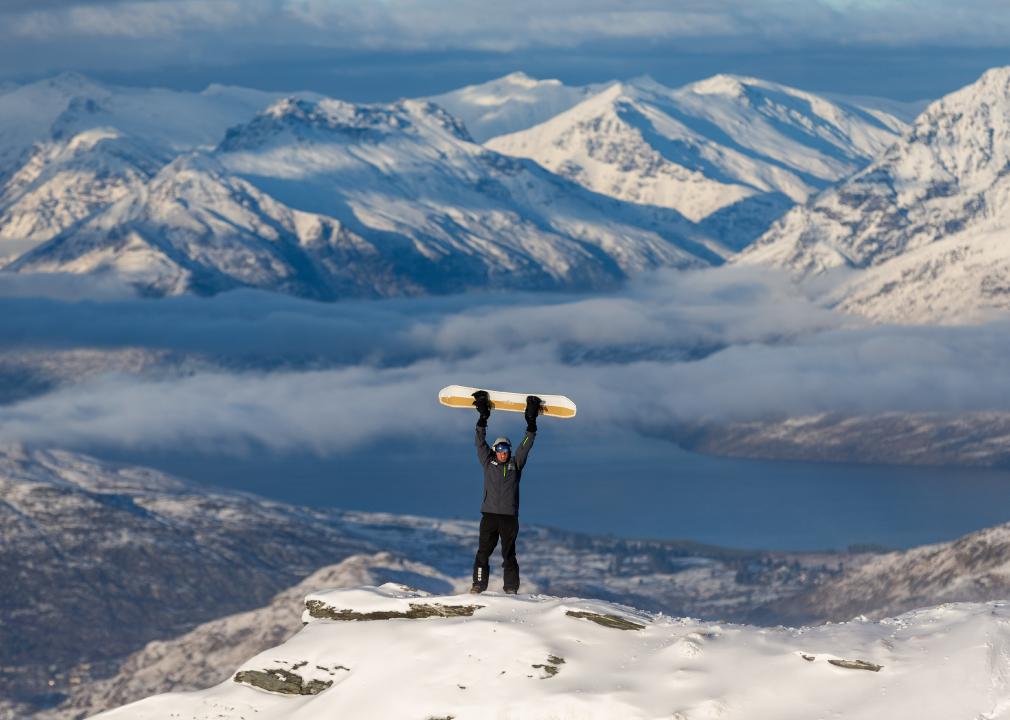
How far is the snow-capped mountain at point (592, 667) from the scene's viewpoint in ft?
179

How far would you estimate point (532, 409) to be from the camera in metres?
61.9

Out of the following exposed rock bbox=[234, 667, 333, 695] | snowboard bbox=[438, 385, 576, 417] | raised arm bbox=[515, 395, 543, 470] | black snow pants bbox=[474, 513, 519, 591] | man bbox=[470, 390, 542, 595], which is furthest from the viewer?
black snow pants bbox=[474, 513, 519, 591]

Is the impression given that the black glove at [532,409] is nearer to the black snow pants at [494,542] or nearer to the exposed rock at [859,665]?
the black snow pants at [494,542]

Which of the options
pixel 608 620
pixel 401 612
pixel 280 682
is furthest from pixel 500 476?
pixel 280 682

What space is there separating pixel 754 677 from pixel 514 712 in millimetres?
6493

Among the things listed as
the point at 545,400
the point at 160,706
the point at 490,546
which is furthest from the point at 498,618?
the point at 160,706

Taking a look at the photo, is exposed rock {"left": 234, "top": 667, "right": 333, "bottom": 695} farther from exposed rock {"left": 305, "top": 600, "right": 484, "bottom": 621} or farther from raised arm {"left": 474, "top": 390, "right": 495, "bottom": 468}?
raised arm {"left": 474, "top": 390, "right": 495, "bottom": 468}

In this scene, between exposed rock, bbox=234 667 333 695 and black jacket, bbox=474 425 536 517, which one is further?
black jacket, bbox=474 425 536 517

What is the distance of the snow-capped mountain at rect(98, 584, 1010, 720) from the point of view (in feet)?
179

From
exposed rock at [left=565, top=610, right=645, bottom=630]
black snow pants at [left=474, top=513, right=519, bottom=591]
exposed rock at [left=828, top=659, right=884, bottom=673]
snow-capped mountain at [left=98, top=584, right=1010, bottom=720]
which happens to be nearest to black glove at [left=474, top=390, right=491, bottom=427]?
black snow pants at [left=474, top=513, right=519, bottom=591]

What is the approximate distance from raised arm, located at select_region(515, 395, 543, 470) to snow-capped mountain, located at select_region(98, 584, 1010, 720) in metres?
4.44

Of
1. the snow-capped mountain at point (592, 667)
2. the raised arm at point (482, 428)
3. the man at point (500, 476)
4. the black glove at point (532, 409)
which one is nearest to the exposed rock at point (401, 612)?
the snow-capped mountain at point (592, 667)

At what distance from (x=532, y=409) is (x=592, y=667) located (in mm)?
8440

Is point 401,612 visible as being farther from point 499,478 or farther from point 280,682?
point 499,478
